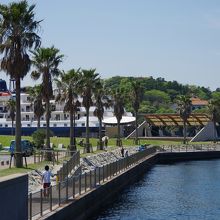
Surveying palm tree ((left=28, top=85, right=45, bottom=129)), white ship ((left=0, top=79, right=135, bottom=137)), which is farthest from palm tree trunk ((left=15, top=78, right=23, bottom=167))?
white ship ((left=0, top=79, right=135, bottom=137))

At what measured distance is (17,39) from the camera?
47.5 meters

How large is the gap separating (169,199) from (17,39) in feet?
57.5

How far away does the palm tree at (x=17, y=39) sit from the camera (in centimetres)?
4678

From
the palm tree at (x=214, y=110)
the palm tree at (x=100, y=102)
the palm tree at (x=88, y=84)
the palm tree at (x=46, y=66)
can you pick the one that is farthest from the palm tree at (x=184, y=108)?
the palm tree at (x=46, y=66)

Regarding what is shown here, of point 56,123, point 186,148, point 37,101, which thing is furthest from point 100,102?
point 56,123

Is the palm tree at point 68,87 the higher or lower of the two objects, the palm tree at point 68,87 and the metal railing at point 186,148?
the higher

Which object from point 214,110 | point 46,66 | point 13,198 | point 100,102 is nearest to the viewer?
point 13,198

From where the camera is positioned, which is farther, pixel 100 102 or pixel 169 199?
pixel 100 102

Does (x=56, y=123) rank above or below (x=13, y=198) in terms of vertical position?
above

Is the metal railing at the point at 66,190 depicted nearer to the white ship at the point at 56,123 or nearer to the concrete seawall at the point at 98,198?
the concrete seawall at the point at 98,198

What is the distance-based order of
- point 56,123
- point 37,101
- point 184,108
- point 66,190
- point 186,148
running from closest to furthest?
1. point 66,190
2. point 37,101
3. point 186,148
4. point 184,108
5. point 56,123

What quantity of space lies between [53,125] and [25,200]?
121 metres

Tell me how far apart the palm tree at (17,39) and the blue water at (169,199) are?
10423mm

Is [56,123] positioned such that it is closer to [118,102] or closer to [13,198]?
[118,102]
